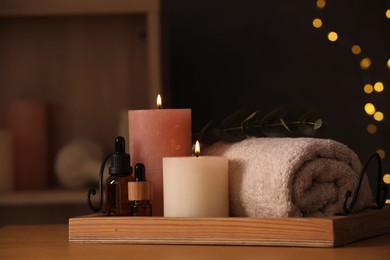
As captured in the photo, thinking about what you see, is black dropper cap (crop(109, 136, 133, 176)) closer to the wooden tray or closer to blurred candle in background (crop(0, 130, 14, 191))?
the wooden tray

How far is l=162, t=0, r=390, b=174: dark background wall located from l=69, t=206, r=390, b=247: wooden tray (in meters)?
1.07

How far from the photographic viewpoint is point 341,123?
6.72 ft

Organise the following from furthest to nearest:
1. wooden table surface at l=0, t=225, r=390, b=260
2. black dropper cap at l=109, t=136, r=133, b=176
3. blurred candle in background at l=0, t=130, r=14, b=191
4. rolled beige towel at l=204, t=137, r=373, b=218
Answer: blurred candle in background at l=0, t=130, r=14, b=191
black dropper cap at l=109, t=136, r=133, b=176
rolled beige towel at l=204, t=137, r=373, b=218
wooden table surface at l=0, t=225, r=390, b=260

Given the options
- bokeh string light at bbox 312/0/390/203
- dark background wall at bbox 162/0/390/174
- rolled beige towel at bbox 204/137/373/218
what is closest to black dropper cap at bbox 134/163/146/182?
rolled beige towel at bbox 204/137/373/218

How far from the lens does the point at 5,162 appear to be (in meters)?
2.01

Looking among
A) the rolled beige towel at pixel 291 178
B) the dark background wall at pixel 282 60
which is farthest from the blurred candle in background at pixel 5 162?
the rolled beige towel at pixel 291 178

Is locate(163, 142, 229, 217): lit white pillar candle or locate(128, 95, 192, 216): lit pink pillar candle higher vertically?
locate(128, 95, 192, 216): lit pink pillar candle

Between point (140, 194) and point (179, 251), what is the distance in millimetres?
143

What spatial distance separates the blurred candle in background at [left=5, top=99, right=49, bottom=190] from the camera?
6.70 feet

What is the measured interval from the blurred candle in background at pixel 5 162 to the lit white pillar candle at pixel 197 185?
1140 millimetres

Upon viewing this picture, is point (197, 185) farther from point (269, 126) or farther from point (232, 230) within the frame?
point (269, 126)

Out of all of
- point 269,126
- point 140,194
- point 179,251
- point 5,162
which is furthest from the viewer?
point 5,162

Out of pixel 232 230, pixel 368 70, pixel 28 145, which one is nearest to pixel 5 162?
pixel 28 145

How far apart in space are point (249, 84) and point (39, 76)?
0.58 m
